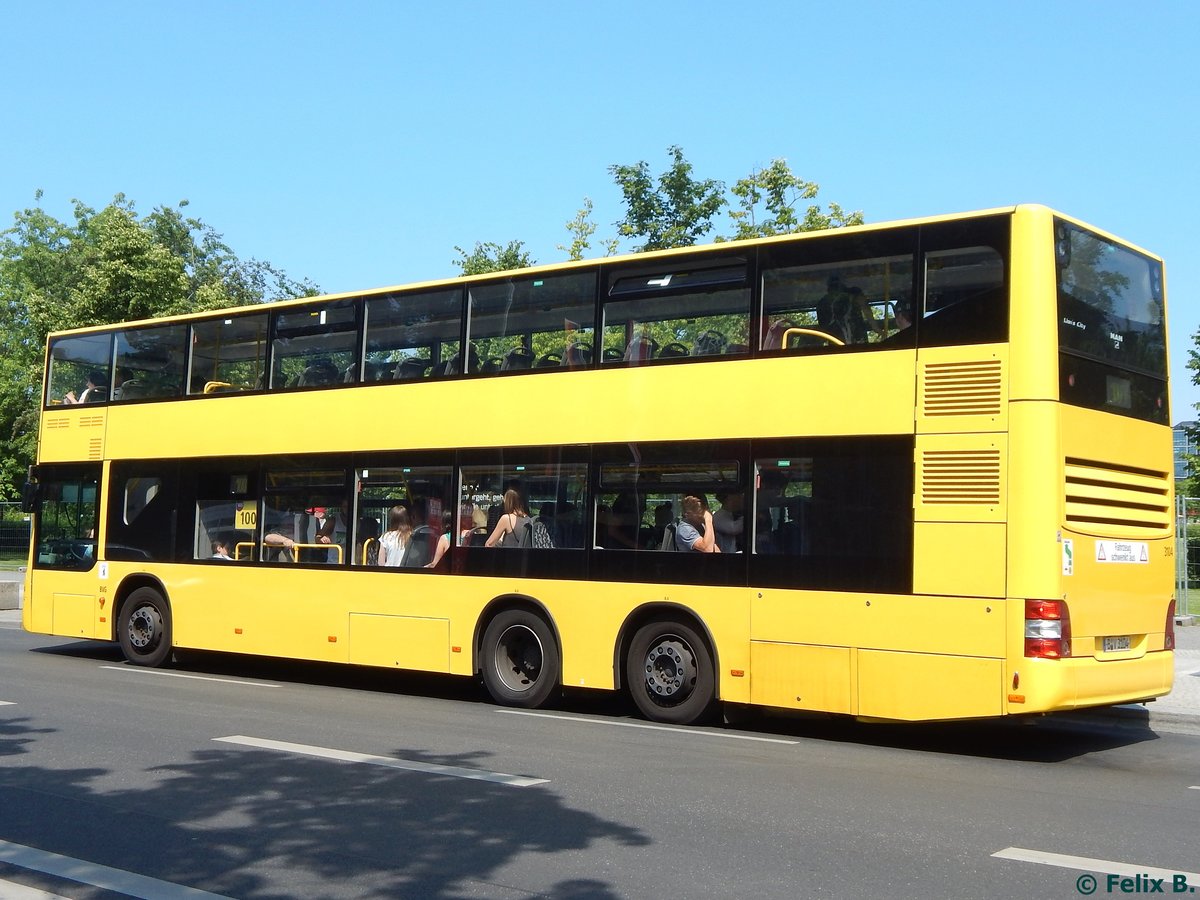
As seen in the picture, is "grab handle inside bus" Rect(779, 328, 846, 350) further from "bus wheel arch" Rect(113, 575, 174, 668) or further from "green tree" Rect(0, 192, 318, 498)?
"green tree" Rect(0, 192, 318, 498)

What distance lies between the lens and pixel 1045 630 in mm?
9586

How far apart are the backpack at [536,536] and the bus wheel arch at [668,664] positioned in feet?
4.09

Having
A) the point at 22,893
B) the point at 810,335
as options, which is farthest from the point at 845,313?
the point at 22,893

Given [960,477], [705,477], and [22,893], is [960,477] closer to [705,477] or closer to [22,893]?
[705,477]

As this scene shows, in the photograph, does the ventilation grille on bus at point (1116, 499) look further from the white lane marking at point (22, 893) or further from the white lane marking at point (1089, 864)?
the white lane marking at point (22, 893)

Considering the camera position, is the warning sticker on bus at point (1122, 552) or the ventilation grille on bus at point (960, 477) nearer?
the ventilation grille on bus at point (960, 477)

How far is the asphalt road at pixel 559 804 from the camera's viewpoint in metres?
5.96

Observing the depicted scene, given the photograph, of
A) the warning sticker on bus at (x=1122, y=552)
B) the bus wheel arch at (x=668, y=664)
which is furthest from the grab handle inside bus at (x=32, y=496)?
the warning sticker on bus at (x=1122, y=552)

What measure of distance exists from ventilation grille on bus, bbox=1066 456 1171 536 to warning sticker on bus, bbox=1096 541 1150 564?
9cm

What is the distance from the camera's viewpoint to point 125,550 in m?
16.7

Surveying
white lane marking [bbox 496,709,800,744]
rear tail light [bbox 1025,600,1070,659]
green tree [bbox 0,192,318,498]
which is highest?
green tree [bbox 0,192,318,498]

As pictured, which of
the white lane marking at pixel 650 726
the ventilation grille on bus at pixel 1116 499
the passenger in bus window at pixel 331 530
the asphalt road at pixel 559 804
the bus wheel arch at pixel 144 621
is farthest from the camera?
the bus wheel arch at pixel 144 621

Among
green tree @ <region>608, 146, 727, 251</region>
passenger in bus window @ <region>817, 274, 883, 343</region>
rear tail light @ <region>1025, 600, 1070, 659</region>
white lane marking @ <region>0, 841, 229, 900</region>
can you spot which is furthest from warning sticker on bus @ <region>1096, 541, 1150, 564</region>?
green tree @ <region>608, 146, 727, 251</region>

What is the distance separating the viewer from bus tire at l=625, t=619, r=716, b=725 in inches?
457
